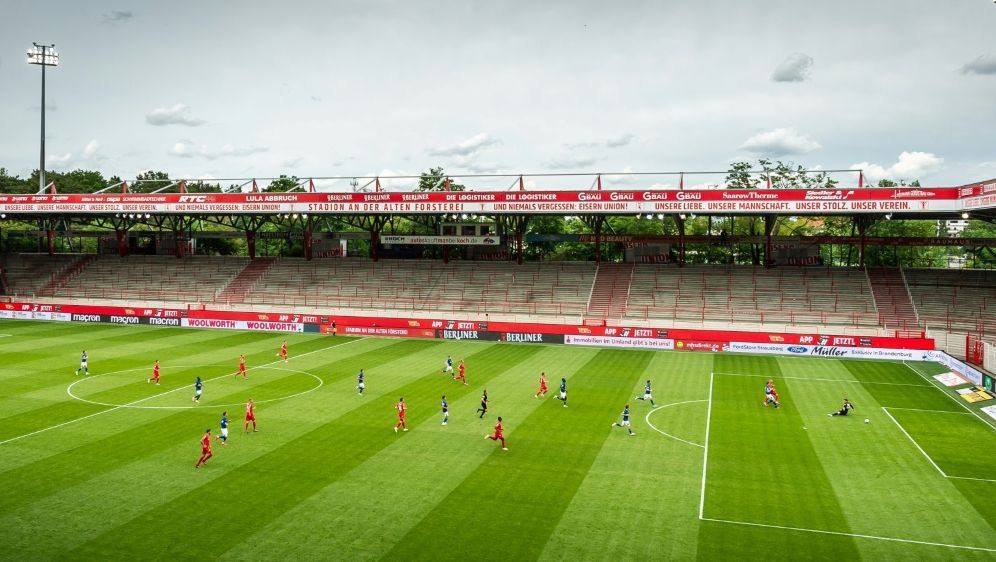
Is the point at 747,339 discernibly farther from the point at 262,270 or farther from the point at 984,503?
the point at 262,270

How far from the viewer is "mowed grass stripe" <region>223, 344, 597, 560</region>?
625 inches

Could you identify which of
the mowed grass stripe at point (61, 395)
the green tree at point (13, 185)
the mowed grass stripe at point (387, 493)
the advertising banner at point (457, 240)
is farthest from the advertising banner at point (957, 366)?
the green tree at point (13, 185)

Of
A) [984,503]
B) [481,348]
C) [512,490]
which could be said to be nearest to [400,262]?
[481,348]

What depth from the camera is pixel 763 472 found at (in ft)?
70.1

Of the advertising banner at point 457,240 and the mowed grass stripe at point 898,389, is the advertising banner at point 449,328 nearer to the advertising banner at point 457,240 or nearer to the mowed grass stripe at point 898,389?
the mowed grass stripe at point 898,389

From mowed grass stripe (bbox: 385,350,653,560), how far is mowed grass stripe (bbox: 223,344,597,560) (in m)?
0.50

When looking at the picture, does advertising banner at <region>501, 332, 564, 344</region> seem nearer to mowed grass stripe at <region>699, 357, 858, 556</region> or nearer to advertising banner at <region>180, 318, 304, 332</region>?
advertising banner at <region>180, 318, 304, 332</region>

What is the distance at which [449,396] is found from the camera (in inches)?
1235

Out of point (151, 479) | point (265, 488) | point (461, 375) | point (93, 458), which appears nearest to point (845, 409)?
point (461, 375)

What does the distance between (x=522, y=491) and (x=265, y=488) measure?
Result: 24.1 ft

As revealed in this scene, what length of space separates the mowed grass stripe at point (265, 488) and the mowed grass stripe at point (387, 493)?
1.51 feet

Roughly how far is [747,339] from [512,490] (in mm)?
29458

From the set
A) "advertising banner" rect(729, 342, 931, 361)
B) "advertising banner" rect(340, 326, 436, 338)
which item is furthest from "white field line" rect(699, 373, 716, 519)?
"advertising banner" rect(340, 326, 436, 338)

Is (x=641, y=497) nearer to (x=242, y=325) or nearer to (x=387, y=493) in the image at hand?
(x=387, y=493)
